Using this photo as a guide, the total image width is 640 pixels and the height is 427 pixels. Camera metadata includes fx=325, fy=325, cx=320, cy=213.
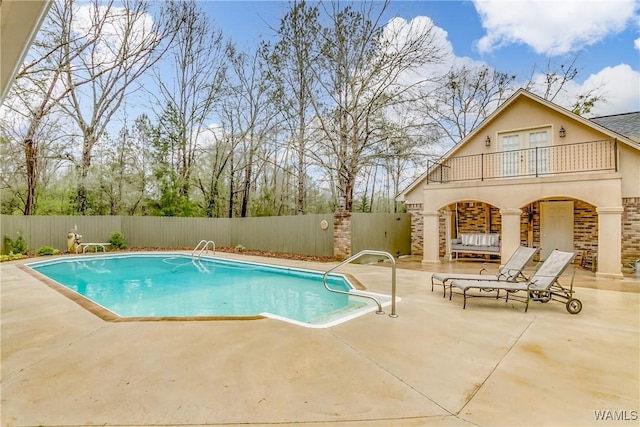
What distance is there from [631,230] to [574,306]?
6.90 m

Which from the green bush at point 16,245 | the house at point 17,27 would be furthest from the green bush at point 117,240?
the house at point 17,27

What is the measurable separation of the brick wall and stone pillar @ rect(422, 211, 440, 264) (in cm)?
516

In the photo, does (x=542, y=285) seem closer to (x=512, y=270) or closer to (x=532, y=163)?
(x=512, y=270)

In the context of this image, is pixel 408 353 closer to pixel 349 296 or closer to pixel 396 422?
pixel 396 422

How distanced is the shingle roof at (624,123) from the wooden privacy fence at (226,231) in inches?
293

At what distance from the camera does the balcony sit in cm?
999

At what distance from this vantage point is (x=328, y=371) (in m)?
3.01

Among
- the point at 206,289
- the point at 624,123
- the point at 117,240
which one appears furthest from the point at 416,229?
the point at 117,240

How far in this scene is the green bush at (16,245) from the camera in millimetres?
12555

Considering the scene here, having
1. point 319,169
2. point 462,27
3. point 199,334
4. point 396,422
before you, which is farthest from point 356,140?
point 396,422

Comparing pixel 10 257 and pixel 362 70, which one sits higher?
pixel 362 70

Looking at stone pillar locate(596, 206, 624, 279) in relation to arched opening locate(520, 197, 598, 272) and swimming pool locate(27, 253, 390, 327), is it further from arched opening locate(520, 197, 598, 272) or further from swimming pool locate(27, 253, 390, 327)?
swimming pool locate(27, 253, 390, 327)

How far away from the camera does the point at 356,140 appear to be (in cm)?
1381

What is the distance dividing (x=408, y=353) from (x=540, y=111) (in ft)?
36.9
